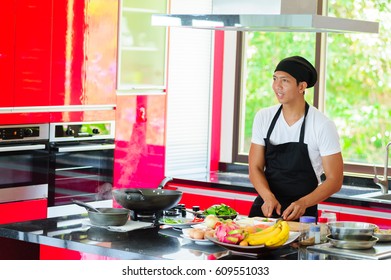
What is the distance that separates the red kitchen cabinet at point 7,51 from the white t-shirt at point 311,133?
5.37 ft

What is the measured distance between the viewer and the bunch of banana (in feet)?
11.6

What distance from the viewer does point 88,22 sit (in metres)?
5.97

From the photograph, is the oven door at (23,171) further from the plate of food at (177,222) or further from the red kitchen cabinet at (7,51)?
the plate of food at (177,222)

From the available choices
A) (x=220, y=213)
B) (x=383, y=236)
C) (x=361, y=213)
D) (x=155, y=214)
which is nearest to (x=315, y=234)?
(x=383, y=236)

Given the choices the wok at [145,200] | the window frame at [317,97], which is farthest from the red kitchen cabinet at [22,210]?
the window frame at [317,97]

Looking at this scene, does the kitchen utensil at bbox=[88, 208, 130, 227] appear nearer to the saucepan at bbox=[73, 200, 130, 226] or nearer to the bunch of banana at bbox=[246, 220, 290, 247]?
the saucepan at bbox=[73, 200, 130, 226]

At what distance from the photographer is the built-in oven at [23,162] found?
5.43m

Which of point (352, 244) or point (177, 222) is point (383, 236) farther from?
point (177, 222)

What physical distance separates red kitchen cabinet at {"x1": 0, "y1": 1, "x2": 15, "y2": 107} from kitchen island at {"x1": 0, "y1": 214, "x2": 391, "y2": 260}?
4.63ft

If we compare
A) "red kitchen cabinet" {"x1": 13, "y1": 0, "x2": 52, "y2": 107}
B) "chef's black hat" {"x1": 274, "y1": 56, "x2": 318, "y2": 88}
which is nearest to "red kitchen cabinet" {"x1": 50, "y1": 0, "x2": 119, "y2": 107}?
"red kitchen cabinet" {"x1": 13, "y1": 0, "x2": 52, "y2": 107}

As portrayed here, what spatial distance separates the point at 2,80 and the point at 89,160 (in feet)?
3.45

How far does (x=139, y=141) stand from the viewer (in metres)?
6.55

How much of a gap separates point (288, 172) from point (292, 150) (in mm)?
132
